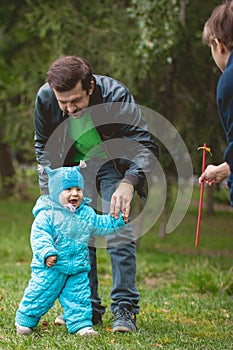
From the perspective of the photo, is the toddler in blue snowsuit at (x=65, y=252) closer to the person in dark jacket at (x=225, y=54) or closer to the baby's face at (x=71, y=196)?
the baby's face at (x=71, y=196)

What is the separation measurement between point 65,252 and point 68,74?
1.10m

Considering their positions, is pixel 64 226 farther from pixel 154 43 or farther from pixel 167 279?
pixel 154 43

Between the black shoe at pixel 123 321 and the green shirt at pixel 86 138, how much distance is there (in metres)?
1.05

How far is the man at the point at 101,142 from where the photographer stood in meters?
4.41

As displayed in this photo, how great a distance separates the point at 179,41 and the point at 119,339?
22.4 ft

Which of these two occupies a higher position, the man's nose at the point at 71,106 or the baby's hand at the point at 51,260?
the man's nose at the point at 71,106

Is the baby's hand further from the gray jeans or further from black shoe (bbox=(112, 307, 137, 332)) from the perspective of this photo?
black shoe (bbox=(112, 307, 137, 332))

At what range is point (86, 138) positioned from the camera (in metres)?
4.65

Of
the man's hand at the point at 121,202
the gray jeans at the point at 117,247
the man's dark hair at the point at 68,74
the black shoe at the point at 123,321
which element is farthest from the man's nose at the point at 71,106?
the black shoe at the point at 123,321

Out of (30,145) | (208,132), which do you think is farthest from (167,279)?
(30,145)

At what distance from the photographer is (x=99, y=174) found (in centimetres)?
476

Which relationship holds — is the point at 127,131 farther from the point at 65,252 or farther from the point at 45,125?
the point at 65,252

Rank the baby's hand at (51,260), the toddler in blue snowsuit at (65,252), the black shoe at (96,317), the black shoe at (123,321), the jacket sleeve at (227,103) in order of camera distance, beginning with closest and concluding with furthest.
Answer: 1. the jacket sleeve at (227,103)
2. the baby's hand at (51,260)
3. the toddler in blue snowsuit at (65,252)
4. the black shoe at (123,321)
5. the black shoe at (96,317)

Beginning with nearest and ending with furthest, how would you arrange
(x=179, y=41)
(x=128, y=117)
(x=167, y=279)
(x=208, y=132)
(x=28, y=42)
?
(x=128, y=117), (x=167, y=279), (x=179, y=41), (x=208, y=132), (x=28, y=42)
